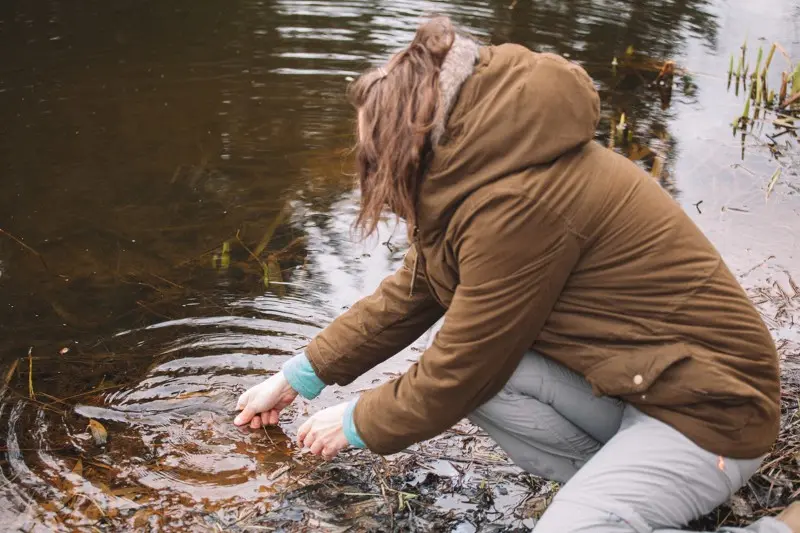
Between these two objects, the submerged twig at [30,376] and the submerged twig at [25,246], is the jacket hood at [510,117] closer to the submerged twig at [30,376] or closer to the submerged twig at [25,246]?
the submerged twig at [30,376]

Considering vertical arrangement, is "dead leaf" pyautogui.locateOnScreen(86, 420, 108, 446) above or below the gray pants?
below

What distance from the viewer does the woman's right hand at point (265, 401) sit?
2.81 metres

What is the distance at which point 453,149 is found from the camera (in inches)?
75.2

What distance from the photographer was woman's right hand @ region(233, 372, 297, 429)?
281cm

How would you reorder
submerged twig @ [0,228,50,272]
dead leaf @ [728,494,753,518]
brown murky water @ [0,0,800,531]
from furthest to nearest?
submerged twig @ [0,228,50,272] < brown murky water @ [0,0,800,531] < dead leaf @ [728,494,753,518]

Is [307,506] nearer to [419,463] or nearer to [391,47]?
[419,463]

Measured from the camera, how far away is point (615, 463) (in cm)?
207

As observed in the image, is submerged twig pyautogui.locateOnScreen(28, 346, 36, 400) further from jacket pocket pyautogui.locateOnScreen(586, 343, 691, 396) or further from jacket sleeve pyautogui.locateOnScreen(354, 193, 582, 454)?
jacket pocket pyautogui.locateOnScreen(586, 343, 691, 396)

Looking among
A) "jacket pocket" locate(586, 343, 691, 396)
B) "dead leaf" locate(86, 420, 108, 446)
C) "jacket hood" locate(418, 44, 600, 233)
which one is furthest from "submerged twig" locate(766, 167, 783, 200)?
"dead leaf" locate(86, 420, 108, 446)

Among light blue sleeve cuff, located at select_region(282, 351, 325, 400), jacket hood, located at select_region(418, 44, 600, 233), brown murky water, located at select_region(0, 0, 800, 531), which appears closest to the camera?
jacket hood, located at select_region(418, 44, 600, 233)

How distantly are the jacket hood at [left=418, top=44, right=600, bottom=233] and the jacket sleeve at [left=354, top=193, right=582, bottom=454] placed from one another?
0.29 feet

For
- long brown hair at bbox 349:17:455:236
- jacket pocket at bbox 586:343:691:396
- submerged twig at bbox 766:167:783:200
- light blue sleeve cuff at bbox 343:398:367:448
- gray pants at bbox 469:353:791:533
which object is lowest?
submerged twig at bbox 766:167:783:200

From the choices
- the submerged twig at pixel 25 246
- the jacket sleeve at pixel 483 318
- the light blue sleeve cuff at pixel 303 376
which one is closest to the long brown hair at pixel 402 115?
the jacket sleeve at pixel 483 318

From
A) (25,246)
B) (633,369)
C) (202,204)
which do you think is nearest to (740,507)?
(633,369)
